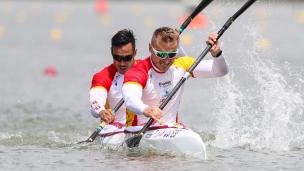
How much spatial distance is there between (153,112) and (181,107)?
20.7ft

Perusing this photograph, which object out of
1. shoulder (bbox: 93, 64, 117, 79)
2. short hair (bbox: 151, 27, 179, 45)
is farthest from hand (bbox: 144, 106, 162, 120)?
shoulder (bbox: 93, 64, 117, 79)

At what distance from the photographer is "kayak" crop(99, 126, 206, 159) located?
8.98m

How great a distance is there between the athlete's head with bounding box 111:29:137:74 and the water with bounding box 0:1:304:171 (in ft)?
3.55

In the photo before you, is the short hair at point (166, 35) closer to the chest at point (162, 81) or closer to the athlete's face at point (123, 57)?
the chest at point (162, 81)

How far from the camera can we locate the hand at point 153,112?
855cm

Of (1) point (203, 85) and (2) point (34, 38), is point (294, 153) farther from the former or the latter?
(2) point (34, 38)

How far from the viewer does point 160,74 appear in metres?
9.27

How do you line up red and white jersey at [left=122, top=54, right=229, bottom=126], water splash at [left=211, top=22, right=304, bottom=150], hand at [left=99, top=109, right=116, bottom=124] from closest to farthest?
1. red and white jersey at [left=122, top=54, right=229, bottom=126]
2. hand at [left=99, top=109, right=116, bottom=124]
3. water splash at [left=211, top=22, right=304, bottom=150]

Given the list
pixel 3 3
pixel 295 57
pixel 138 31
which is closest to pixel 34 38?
pixel 138 31

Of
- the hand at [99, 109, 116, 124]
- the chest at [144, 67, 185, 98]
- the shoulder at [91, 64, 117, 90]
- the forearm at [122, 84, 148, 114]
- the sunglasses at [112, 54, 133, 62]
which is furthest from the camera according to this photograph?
the shoulder at [91, 64, 117, 90]

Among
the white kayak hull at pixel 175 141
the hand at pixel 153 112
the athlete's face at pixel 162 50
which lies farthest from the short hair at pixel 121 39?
the hand at pixel 153 112

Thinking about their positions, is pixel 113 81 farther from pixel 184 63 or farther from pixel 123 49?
pixel 184 63

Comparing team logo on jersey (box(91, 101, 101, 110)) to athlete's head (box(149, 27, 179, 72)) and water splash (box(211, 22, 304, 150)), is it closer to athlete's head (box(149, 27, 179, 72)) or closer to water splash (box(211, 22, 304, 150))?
athlete's head (box(149, 27, 179, 72))

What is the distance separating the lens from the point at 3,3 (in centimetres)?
5441
